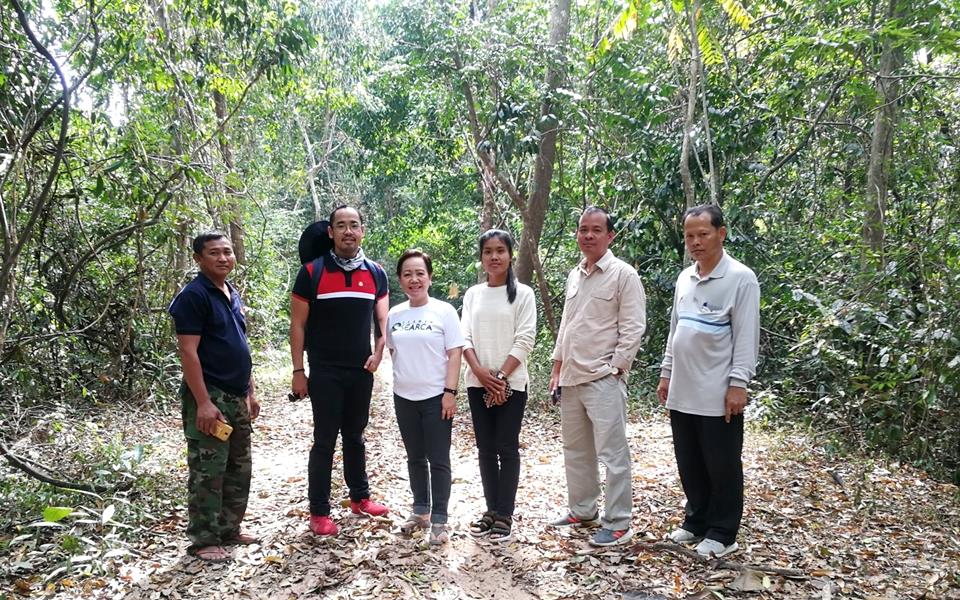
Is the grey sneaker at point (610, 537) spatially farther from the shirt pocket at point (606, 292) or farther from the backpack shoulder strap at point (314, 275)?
the backpack shoulder strap at point (314, 275)

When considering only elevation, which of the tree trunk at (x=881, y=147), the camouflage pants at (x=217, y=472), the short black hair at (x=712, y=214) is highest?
the tree trunk at (x=881, y=147)

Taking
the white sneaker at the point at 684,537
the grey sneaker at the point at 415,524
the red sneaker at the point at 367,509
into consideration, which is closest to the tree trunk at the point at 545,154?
the red sneaker at the point at 367,509

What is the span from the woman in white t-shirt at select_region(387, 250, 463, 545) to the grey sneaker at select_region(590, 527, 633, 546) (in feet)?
2.87

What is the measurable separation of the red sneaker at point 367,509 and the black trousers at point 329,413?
11.5 inches

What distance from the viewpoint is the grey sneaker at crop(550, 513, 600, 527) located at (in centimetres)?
395

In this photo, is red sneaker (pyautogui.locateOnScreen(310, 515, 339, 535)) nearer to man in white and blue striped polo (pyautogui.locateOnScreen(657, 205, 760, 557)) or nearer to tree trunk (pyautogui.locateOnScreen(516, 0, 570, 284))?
man in white and blue striped polo (pyautogui.locateOnScreen(657, 205, 760, 557))

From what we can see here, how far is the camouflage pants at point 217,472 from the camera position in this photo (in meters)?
3.40

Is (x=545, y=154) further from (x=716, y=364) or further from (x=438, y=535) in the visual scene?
(x=438, y=535)

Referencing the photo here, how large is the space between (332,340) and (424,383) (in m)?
0.59

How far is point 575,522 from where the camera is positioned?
396 centimetres

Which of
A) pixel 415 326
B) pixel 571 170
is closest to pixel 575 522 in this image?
pixel 415 326

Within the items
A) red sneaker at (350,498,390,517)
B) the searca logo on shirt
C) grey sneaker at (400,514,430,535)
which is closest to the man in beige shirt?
the searca logo on shirt

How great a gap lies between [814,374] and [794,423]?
2.96 ft

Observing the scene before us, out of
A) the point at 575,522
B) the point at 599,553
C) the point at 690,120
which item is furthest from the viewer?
the point at 690,120
